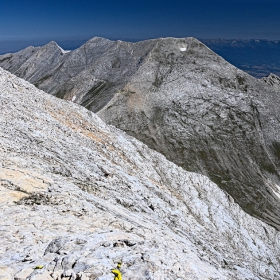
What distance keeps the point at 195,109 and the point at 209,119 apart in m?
6.49

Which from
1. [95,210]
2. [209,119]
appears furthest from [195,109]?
[95,210]

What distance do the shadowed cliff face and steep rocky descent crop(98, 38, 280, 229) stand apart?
1.07 ft

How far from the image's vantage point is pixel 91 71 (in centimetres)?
12762

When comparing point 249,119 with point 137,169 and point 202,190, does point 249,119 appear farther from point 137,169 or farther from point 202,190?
point 137,169

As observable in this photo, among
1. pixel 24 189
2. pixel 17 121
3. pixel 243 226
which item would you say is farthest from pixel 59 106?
pixel 243 226

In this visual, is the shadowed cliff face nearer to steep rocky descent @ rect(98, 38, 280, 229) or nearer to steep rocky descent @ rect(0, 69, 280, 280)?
steep rocky descent @ rect(98, 38, 280, 229)

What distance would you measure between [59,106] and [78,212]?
30.9 meters

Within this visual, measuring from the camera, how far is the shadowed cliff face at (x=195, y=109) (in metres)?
81.7

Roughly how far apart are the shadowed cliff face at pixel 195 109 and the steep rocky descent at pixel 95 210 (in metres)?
A: 31.6

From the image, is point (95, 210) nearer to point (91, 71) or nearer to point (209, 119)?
point (209, 119)

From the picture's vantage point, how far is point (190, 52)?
118 m

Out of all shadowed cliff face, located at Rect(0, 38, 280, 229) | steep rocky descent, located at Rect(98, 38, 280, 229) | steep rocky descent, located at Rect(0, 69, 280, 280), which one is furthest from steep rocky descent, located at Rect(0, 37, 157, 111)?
steep rocky descent, located at Rect(0, 69, 280, 280)

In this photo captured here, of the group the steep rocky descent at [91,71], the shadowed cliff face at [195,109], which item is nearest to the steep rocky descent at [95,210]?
the shadowed cliff face at [195,109]

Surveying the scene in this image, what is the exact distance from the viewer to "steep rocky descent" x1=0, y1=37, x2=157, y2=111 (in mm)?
114250
